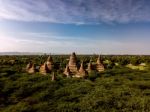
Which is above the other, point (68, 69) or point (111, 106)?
point (68, 69)

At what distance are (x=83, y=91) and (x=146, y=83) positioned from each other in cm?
1344

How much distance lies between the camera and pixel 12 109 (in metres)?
29.9

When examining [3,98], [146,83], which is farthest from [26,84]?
[146,83]

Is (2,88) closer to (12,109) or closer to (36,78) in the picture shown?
(36,78)

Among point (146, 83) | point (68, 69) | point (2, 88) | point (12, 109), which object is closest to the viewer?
point (12, 109)

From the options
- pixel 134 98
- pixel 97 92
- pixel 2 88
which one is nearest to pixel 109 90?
pixel 97 92

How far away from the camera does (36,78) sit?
152ft

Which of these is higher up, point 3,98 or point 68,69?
point 68,69

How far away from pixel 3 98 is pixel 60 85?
991 cm

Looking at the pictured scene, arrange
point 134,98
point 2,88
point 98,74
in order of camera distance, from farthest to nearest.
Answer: point 98,74 → point 2,88 → point 134,98

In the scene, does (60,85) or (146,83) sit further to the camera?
(146,83)

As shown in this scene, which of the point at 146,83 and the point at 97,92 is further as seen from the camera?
the point at 146,83

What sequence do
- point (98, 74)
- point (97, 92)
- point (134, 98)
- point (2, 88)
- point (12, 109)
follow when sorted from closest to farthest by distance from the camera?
point (12, 109)
point (134, 98)
point (97, 92)
point (2, 88)
point (98, 74)

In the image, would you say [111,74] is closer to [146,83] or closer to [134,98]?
[146,83]
